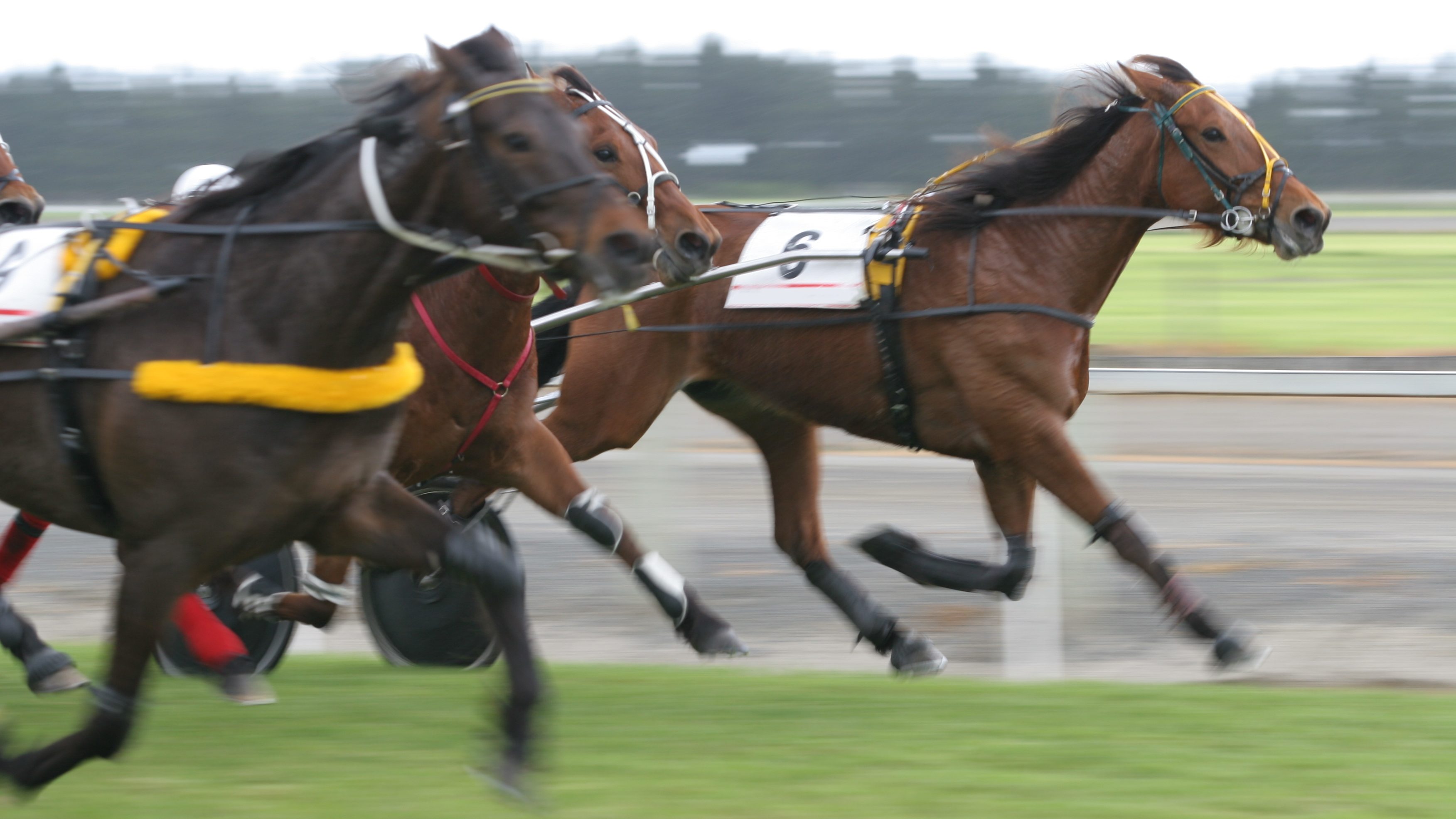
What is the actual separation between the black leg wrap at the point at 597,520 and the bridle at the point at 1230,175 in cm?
210

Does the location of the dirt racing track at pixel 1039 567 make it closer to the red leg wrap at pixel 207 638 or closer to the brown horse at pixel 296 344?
the red leg wrap at pixel 207 638

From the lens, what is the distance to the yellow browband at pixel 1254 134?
5.09 metres

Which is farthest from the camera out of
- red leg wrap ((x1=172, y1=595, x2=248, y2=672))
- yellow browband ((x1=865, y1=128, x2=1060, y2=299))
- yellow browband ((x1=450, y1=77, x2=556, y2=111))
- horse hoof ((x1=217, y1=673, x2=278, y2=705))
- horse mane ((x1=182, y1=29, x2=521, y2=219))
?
yellow browband ((x1=865, y1=128, x2=1060, y2=299))

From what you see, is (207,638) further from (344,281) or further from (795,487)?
(795,487)

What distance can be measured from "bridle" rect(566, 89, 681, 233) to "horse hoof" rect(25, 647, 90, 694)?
219 cm

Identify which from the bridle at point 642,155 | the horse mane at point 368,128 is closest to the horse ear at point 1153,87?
the bridle at point 642,155

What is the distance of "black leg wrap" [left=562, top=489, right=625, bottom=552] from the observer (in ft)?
15.5

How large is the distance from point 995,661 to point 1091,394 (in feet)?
3.25

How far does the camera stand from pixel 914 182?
19359 millimetres

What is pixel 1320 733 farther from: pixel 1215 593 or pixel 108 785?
pixel 108 785

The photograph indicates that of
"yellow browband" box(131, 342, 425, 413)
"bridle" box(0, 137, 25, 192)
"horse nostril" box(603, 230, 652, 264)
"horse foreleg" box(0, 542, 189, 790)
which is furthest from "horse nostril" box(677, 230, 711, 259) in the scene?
"bridle" box(0, 137, 25, 192)

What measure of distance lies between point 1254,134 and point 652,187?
6.32 feet

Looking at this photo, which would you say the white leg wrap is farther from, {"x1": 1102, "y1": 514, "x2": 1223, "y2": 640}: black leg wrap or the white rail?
the white rail

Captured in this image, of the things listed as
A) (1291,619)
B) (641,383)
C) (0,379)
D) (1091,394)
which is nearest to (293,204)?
(0,379)
